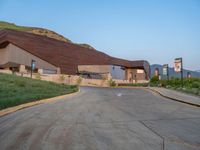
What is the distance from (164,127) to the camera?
27.6 feet

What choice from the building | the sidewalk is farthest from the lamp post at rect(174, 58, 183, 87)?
the building

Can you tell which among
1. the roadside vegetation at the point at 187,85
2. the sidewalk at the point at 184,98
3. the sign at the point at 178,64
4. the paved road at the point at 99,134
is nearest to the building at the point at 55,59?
the roadside vegetation at the point at 187,85

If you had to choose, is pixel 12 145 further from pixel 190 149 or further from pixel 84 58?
pixel 84 58

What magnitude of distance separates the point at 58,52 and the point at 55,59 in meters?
4.10

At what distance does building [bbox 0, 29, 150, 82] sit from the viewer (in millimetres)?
64438

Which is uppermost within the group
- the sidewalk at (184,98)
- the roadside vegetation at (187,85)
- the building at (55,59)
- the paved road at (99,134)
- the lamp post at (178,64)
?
the building at (55,59)

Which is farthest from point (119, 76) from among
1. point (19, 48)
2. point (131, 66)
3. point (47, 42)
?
point (19, 48)

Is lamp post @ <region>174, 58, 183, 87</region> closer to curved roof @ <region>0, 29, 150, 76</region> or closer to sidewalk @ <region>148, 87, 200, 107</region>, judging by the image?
sidewalk @ <region>148, 87, 200, 107</region>

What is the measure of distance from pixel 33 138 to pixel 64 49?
7589 centimetres

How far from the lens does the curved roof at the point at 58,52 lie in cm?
6794

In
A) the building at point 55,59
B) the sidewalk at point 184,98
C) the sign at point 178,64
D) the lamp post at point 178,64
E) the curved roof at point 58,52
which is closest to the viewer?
the sidewalk at point 184,98

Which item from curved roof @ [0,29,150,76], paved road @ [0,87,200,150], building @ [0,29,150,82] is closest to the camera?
paved road @ [0,87,200,150]

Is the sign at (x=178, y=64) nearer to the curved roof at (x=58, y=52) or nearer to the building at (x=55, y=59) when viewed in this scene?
the building at (x=55, y=59)

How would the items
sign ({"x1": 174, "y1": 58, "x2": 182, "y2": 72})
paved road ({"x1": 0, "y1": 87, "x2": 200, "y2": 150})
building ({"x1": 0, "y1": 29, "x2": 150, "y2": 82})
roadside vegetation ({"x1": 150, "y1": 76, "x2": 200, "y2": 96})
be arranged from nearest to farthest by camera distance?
paved road ({"x1": 0, "y1": 87, "x2": 200, "y2": 150}) < roadside vegetation ({"x1": 150, "y1": 76, "x2": 200, "y2": 96}) < sign ({"x1": 174, "y1": 58, "x2": 182, "y2": 72}) < building ({"x1": 0, "y1": 29, "x2": 150, "y2": 82})
